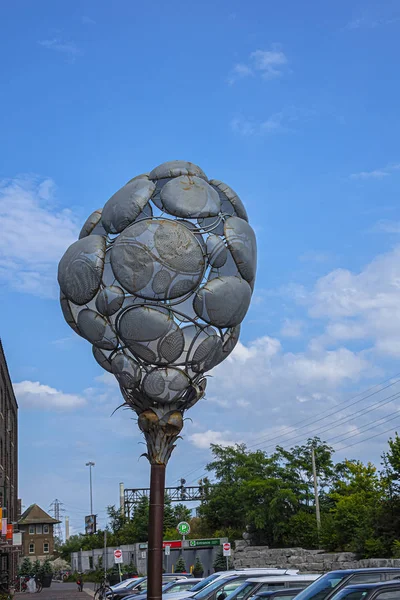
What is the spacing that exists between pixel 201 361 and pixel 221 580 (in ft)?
24.9

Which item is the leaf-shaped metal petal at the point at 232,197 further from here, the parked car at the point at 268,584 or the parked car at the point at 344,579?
the parked car at the point at 268,584

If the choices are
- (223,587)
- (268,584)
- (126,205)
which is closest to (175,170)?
(126,205)

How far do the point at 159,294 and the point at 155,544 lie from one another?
12.3 feet

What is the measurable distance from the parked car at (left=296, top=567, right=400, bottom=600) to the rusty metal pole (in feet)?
7.05

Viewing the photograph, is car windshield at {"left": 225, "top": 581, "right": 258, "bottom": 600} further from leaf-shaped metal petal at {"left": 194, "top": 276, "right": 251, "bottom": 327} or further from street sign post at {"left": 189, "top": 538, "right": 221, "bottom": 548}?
street sign post at {"left": 189, "top": 538, "right": 221, "bottom": 548}

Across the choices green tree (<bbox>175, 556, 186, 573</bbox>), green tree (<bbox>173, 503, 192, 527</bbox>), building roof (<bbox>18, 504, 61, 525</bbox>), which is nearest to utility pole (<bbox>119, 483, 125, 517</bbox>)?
green tree (<bbox>173, 503, 192, 527</bbox>)

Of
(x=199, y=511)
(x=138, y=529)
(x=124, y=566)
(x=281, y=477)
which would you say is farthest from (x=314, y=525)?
(x=138, y=529)

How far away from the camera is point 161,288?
11617 millimetres

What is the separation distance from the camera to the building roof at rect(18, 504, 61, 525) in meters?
109

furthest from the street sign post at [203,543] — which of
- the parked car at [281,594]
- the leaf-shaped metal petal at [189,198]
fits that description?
the leaf-shaped metal petal at [189,198]

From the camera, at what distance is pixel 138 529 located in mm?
68562

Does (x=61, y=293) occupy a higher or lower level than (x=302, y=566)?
higher

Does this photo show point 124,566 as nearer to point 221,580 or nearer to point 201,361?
point 221,580

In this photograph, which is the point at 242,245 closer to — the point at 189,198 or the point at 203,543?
the point at 189,198
